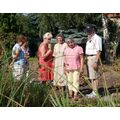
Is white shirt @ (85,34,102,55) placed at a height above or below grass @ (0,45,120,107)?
above

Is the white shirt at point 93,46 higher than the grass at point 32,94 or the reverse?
higher

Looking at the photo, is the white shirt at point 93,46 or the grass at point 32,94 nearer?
the grass at point 32,94

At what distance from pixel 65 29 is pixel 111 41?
1.61 m

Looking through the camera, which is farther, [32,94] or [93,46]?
[93,46]

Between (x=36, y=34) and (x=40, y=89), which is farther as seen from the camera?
(x=36, y=34)

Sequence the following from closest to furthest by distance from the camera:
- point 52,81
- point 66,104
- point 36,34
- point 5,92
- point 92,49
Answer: point 66,104 → point 5,92 → point 52,81 → point 92,49 → point 36,34

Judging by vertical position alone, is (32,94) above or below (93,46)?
below

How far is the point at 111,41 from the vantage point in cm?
1203

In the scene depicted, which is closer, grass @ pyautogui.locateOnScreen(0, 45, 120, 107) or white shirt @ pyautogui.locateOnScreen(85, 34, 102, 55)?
grass @ pyautogui.locateOnScreen(0, 45, 120, 107)

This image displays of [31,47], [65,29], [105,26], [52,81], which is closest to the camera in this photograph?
[52,81]
